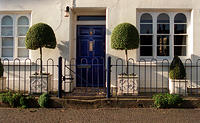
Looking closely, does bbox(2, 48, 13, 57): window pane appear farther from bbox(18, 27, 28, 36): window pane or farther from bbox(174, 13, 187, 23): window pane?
bbox(174, 13, 187, 23): window pane

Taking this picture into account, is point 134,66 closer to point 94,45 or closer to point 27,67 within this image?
point 94,45

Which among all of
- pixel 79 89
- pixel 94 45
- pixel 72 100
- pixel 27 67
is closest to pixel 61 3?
pixel 94 45

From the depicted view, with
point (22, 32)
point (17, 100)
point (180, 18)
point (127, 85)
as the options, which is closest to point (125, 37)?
point (127, 85)

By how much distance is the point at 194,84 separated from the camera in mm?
7617

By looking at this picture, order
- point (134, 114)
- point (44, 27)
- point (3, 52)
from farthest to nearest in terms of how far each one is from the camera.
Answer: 1. point (3, 52)
2. point (44, 27)
3. point (134, 114)

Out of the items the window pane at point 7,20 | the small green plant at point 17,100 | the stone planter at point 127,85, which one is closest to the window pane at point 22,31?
the window pane at point 7,20

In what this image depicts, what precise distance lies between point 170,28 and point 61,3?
4.24 m

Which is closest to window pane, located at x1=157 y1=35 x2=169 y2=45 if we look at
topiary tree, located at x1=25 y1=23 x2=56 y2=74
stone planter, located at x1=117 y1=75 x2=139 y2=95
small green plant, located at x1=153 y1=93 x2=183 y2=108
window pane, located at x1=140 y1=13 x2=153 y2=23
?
window pane, located at x1=140 y1=13 x2=153 y2=23

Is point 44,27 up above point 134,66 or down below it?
above

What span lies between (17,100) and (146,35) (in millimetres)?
5087

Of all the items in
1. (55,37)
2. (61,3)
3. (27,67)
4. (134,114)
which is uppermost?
(61,3)

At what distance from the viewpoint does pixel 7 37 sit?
8273 mm

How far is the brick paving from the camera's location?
17.4ft

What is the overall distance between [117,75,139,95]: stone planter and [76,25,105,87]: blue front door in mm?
1673
